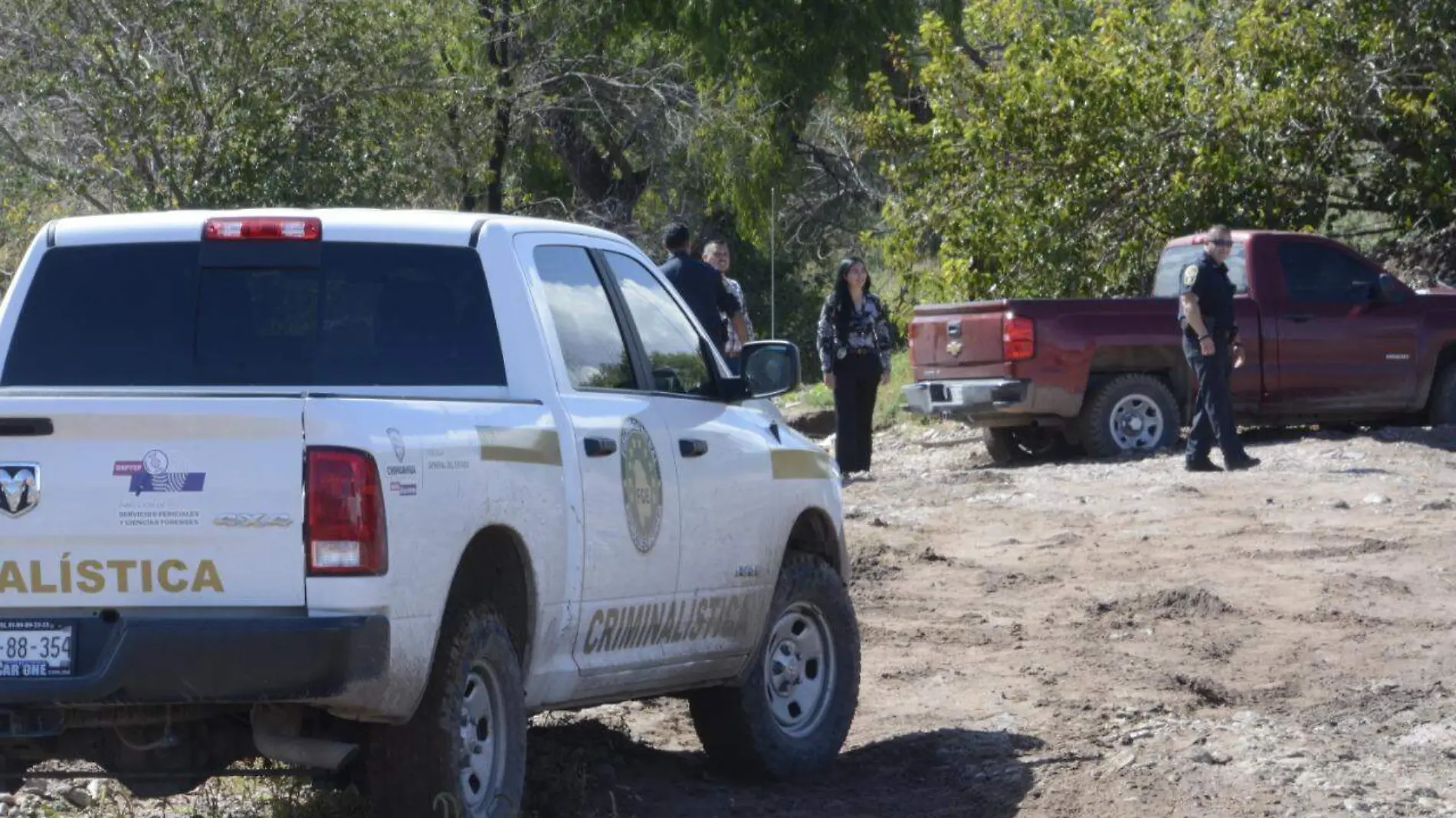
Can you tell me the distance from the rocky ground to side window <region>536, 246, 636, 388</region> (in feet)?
3.92

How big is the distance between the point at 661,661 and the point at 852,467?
999 cm

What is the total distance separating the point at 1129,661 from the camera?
895cm

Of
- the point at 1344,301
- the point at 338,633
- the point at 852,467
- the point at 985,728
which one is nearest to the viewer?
the point at 338,633

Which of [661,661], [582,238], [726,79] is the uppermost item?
[726,79]

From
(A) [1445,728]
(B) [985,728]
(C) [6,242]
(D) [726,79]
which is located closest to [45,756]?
(B) [985,728]

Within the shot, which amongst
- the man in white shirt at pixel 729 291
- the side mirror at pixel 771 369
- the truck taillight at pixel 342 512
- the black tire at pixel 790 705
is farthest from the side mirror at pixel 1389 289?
the truck taillight at pixel 342 512

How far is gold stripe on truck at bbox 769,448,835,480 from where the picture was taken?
703cm

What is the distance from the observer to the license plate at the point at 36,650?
15.7 ft

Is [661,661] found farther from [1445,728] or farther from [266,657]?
[1445,728]

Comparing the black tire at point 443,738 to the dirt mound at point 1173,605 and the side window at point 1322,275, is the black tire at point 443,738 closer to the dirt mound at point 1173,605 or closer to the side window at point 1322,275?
the dirt mound at point 1173,605

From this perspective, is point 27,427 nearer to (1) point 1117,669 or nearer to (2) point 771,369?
(2) point 771,369

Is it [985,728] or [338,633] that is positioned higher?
[338,633]

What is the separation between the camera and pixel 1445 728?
720 centimetres

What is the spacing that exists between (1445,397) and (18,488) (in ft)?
49.8
